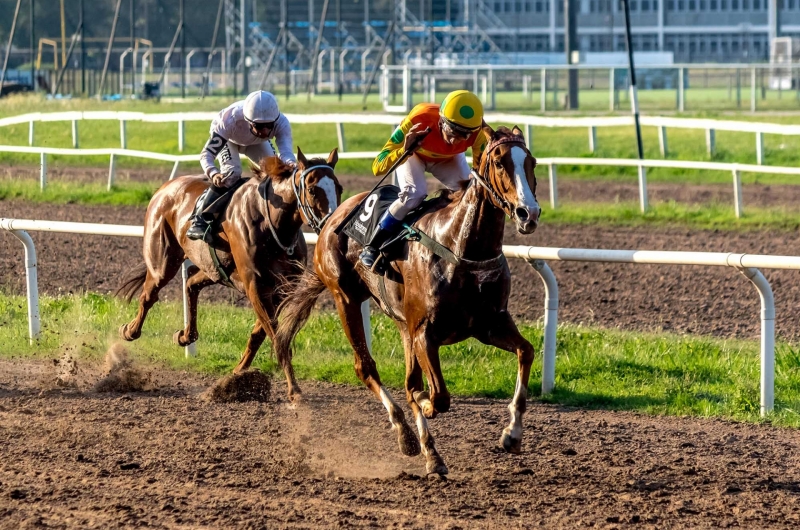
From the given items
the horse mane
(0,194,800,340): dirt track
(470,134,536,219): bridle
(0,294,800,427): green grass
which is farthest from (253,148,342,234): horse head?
(0,194,800,340): dirt track

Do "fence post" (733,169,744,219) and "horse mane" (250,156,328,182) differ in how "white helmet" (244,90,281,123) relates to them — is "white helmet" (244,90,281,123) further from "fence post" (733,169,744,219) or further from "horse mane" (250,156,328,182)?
"fence post" (733,169,744,219)

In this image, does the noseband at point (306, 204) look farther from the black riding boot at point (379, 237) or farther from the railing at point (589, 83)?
the railing at point (589, 83)

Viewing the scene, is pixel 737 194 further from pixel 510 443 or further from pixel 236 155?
pixel 510 443

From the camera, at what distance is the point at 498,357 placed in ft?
26.3

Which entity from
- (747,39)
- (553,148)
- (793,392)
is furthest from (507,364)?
(747,39)

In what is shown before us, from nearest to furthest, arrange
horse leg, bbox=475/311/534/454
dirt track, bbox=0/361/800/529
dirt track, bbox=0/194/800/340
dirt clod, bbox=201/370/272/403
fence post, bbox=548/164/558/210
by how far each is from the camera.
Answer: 1. dirt track, bbox=0/361/800/529
2. horse leg, bbox=475/311/534/454
3. dirt clod, bbox=201/370/272/403
4. dirt track, bbox=0/194/800/340
5. fence post, bbox=548/164/558/210

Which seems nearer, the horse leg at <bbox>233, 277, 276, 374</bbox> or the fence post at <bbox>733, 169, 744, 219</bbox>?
the horse leg at <bbox>233, 277, 276, 374</bbox>

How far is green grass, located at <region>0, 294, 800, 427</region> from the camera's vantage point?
6887 mm

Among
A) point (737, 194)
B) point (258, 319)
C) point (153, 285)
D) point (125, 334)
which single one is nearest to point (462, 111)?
point (258, 319)

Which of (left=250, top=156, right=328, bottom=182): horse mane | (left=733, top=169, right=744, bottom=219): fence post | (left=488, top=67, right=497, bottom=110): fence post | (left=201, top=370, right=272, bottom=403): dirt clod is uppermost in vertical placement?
(left=488, top=67, right=497, bottom=110): fence post

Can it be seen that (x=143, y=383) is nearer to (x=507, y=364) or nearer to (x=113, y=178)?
(x=507, y=364)

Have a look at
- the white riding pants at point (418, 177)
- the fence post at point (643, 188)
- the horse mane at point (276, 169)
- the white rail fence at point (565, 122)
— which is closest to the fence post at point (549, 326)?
the white riding pants at point (418, 177)

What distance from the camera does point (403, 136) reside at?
6438 mm

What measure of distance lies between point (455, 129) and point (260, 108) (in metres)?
2.13
